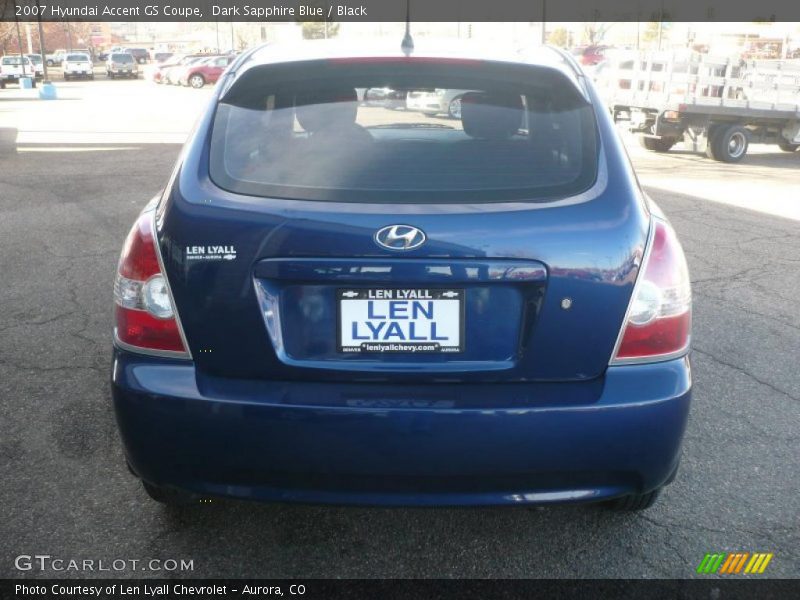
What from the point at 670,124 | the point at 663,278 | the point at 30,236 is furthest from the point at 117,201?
the point at 670,124

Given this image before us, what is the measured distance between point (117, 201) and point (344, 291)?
780 cm

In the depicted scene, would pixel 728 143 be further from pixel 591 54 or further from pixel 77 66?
pixel 77 66

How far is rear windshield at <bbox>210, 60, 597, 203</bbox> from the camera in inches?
95.1

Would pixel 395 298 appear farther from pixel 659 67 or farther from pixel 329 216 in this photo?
pixel 659 67

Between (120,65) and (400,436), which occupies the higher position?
(400,436)

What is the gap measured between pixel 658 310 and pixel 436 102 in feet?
4.15

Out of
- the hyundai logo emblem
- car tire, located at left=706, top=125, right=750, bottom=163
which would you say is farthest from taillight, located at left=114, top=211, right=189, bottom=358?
car tire, located at left=706, top=125, right=750, bottom=163

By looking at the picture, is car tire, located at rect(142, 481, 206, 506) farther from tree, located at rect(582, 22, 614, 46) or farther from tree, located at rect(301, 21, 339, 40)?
tree, located at rect(582, 22, 614, 46)

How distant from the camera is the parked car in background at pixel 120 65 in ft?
172

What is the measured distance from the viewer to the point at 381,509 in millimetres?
2814

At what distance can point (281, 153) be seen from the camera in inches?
99.0

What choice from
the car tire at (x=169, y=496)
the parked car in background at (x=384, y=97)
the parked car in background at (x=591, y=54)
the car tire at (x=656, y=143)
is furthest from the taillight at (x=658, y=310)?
the parked car in background at (x=591, y=54)

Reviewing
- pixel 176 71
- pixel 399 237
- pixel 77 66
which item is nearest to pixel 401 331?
pixel 399 237

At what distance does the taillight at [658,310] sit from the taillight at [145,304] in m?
1.30
